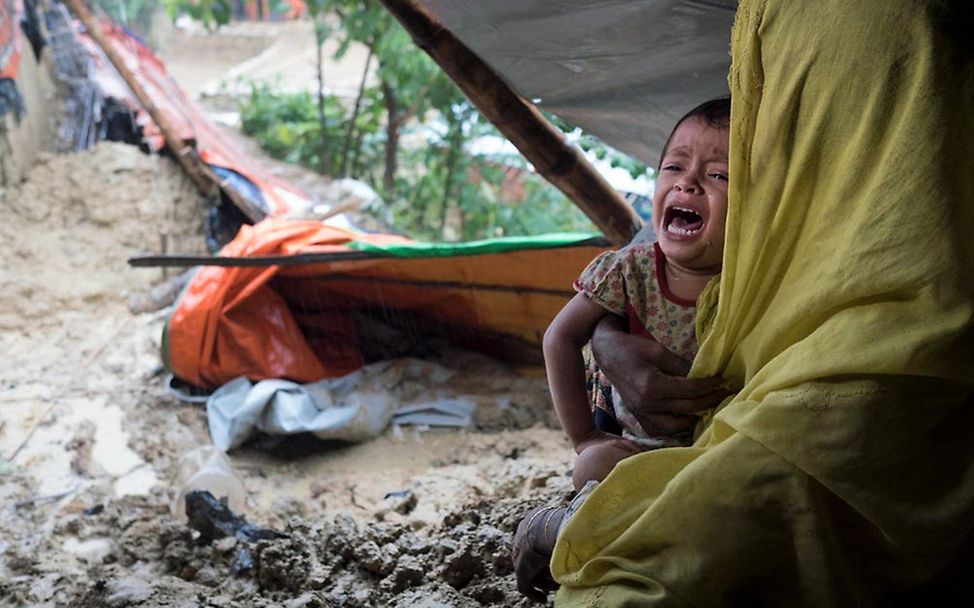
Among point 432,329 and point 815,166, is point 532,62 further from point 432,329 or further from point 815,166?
point 432,329

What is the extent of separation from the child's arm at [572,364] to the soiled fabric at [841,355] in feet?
1.73

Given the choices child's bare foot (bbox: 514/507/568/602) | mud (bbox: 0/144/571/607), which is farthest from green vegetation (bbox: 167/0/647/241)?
child's bare foot (bbox: 514/507/568/602)

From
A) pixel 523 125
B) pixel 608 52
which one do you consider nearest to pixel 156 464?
pixel 523 125

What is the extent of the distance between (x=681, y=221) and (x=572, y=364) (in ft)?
1.24

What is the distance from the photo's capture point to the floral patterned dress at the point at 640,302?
159 cm

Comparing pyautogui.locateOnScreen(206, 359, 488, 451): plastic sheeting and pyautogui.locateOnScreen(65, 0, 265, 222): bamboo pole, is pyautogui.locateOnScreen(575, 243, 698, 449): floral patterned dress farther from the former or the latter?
pyautogui.locateOnScreen(65, 0, 265, 222): bamboo pole

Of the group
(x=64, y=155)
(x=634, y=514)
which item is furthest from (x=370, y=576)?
(x=64, y=155)

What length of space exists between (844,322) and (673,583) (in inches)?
14.7

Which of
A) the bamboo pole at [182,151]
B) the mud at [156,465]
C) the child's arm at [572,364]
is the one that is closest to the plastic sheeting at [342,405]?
the mud at [156,465]

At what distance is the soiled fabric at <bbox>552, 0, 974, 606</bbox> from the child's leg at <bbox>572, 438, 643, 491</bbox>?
0.34 meters

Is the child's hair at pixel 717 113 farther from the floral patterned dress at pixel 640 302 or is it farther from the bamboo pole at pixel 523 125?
the bamboo pole at pixel 523 125

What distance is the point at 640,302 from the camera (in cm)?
165

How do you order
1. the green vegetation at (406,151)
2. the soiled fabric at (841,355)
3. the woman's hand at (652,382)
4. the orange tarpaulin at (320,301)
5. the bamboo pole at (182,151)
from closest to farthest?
the soiled fabric at (841,355), the woman's hand at (652,382), the orange tarpaulin at (320,301), the bamboo pole at (182,151), the green vegetation at (406,151)

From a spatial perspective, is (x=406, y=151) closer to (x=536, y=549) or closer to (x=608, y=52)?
(x=608, y=52)
